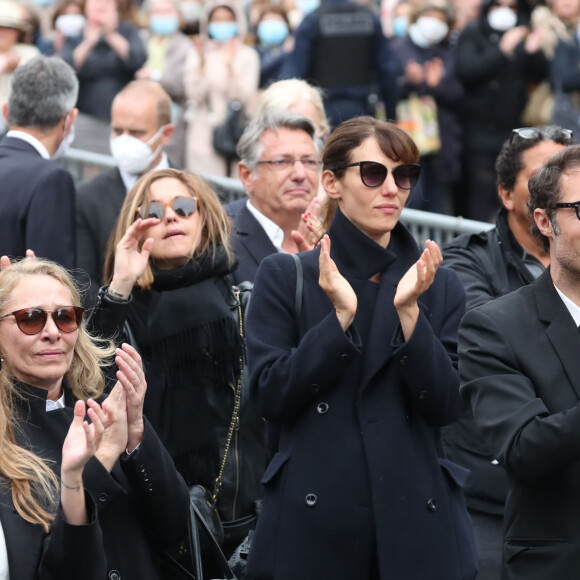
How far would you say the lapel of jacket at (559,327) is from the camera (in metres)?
4.33

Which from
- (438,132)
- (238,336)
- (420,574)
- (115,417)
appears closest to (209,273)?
(238,336)

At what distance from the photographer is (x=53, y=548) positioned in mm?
4398

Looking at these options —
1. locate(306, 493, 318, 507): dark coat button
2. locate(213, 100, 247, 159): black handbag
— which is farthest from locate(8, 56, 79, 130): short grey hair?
locate(213, 100, 247, 159): black handbag

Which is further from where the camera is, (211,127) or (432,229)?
(211,127)

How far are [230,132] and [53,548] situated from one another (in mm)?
7478

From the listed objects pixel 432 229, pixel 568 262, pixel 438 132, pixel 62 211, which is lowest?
pixel 438 132

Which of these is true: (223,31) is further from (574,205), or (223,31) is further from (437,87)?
(574,205)

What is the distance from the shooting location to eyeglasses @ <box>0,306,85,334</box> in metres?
4.91

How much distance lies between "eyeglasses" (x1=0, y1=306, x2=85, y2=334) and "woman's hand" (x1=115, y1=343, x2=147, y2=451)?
0.94 ft

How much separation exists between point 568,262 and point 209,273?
6.76ft

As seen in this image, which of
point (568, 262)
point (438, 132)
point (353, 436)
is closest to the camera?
point (568, 262)

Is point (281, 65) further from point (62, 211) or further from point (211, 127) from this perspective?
point (62, 211)

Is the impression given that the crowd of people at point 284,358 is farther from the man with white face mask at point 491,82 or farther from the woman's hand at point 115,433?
the man with white face mask at point 491,82

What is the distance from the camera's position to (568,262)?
14.6 feet
